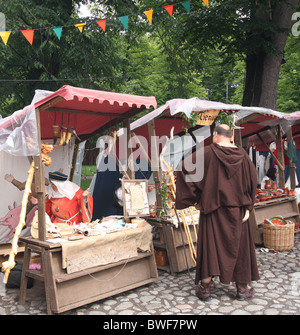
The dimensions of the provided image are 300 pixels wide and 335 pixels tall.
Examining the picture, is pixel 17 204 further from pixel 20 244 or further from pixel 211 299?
pixel 211 299

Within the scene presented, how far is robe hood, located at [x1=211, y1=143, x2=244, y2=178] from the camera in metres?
3.75

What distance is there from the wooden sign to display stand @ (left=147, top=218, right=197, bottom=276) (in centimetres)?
168

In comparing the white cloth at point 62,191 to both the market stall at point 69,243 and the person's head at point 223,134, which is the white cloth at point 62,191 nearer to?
the market stall at point 69,243

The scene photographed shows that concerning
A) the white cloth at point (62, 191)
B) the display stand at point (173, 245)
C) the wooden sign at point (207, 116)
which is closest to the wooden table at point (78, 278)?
the display stand at point (173, 245)

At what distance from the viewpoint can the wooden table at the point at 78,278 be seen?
3.62 m

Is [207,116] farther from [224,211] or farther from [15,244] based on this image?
[15,244]

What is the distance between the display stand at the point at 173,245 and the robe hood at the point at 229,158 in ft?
4.58

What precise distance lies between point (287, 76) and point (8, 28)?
11.1m

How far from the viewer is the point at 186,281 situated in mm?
4648

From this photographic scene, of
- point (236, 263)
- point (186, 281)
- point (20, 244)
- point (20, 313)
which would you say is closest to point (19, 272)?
→ point (20, 313)

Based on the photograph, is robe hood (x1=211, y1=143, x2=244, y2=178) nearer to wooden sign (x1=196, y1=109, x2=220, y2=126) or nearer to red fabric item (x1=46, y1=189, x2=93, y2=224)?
wooden sign (x1=196, y1=109, x2=220, y2=126)

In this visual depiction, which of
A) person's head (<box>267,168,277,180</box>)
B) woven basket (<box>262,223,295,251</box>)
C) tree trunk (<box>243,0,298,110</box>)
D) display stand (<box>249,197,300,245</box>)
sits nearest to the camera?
woven basket (<box>262,223,295,251</box>)

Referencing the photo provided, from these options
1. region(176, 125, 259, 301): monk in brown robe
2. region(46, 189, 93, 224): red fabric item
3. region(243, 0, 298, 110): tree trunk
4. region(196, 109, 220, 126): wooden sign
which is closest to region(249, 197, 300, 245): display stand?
region(196, 109, 220, 126): wooden sign

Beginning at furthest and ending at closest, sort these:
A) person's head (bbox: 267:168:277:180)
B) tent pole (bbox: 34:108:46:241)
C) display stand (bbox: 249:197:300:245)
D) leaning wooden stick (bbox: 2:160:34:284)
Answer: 1. person's head (bbox: 267:168:277:180)
2. display stand (bbox: 249:197:300:245)
3. tent pole (bbox: 34:108:46:241)
4. leaning wooden stick (bbox: 2:160:34:284)
